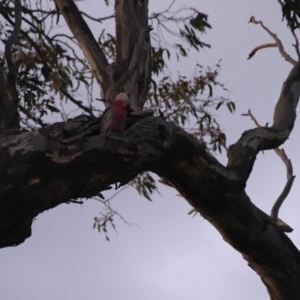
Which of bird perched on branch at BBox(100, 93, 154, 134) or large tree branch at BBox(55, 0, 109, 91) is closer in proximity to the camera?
bird perched on branch at BBox(100, 93, 154, 134)

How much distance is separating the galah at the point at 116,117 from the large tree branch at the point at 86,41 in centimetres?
101

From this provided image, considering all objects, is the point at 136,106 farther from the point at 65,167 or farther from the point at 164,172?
the point at 65,167

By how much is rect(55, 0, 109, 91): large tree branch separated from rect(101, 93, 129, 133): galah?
1.01 metres

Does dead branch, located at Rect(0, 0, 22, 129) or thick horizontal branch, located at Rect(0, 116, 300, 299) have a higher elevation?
dead branch, located at Rect(0, 0, 22, 129)

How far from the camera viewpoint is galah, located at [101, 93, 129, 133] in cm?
311

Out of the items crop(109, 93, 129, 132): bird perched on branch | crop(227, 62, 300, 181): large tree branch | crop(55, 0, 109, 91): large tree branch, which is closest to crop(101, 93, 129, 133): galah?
crop(109, 93, 129, 132): bird perched on branch

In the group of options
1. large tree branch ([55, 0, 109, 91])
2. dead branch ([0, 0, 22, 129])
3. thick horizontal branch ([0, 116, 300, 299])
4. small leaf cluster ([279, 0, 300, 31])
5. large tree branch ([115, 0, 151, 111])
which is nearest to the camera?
thick horizontal branch ([0, 116, 300, 299])

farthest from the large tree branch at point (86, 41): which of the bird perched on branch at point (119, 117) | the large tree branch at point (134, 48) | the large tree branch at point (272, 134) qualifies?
the bird perched on branch at point (119, 117)

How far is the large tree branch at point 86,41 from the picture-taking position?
4.39 meters

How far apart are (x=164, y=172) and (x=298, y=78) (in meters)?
1.46

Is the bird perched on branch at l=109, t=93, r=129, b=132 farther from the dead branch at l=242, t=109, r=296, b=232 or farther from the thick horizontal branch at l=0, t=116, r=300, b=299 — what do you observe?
the dead branch at l=242, t=109, r=296, b=232

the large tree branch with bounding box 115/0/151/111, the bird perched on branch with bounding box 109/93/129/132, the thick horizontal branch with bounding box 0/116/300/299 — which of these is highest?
the large tree branch with bounding box 115/0/151/111

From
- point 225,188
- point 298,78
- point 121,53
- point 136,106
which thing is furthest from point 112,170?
point 298,78

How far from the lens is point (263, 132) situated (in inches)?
157
